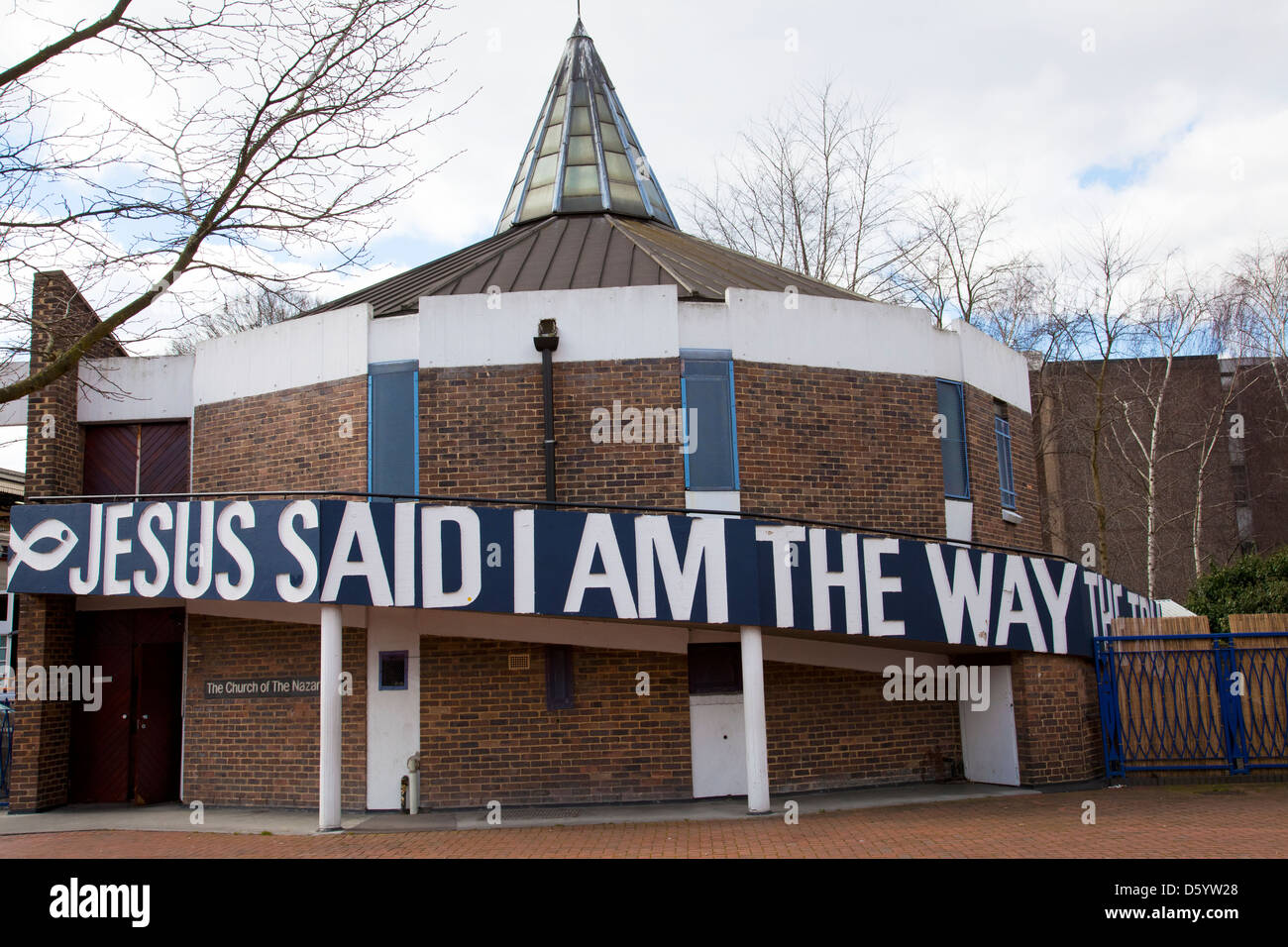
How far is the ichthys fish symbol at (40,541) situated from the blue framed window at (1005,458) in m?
12.9

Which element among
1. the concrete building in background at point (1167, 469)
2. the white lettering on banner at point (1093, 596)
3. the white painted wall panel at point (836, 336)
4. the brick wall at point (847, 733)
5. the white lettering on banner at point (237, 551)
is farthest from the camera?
the concrete building in background at point (1167, 469)

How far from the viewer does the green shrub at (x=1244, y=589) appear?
18.7 meters

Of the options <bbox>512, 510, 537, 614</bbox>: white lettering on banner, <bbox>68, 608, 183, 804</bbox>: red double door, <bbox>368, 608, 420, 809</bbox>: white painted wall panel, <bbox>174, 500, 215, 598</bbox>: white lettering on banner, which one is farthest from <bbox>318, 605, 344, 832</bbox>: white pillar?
<bbox>68, 608, 183, 804</bbox>: red double door

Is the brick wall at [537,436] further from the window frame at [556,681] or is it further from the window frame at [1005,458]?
the window frame at [1005,458]

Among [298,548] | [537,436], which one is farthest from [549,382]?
[298,548]

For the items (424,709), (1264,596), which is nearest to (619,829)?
(424,709)

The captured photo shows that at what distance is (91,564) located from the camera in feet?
40.5

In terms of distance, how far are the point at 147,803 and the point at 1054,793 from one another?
11726mm

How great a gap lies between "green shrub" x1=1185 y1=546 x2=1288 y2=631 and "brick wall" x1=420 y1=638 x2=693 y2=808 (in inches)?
459

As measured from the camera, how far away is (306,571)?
1118 cm

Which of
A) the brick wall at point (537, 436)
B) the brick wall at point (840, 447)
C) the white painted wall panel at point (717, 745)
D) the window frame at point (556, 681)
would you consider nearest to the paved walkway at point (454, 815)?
the white painted wall panel at point (717, 745)

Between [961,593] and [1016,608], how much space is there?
93cm

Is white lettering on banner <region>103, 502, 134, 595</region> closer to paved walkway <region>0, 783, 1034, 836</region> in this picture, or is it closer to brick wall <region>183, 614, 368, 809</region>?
brick wall <region>183, 614, 368, 809</region>

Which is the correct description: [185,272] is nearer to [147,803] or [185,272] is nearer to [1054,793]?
[147,803]
